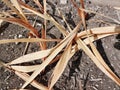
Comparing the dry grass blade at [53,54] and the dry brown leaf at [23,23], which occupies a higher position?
the dry brown leaf at [23,23]

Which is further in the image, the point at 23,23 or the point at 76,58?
the point at 76,58

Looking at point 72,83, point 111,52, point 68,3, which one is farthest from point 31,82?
point 68,3

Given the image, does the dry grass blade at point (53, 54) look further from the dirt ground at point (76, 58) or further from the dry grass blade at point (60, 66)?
the dirt ground at point (76, 58)

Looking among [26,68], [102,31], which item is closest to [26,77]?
[26,68]

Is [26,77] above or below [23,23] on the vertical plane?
below

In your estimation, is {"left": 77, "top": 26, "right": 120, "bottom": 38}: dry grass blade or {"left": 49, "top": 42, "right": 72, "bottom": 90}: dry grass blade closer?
{"left": 49, "top": 42, "right": 72, "bottom": 90}: dry grass blade

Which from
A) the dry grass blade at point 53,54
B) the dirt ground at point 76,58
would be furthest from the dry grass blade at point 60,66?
the dirt ground at point 76,58

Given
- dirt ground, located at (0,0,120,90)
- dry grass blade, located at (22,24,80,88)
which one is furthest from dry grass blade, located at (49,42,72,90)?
dirt ground, located at (0,0,120,90)

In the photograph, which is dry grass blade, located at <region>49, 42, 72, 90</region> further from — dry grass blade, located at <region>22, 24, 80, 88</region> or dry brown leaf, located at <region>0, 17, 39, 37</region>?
dry brown leaf, located at <region>0, 17, 39, 37</region>

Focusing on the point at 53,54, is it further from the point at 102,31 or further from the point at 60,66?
the point at 102,31
